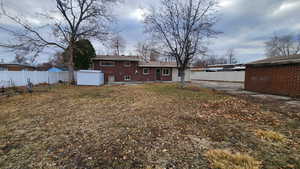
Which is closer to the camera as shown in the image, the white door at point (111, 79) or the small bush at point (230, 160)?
the small bush at point (230, 160)

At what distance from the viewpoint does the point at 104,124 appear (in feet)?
12.1

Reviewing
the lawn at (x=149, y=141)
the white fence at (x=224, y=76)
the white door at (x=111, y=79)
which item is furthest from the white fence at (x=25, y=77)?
the white fence at (x=224, y=76)

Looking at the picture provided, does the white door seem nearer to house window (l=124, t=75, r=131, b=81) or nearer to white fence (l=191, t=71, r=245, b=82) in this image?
house window (l=124, t=75, r=131, b=81)

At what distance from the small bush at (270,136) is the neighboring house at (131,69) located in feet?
58.2

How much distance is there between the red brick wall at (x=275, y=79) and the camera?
7.66m

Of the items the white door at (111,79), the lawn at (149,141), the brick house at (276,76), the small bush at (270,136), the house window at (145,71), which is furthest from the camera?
the house window at (145,71)

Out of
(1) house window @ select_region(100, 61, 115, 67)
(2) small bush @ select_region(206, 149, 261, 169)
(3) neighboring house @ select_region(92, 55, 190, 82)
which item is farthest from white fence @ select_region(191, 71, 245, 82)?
(2) small bush @ select_region(206, 149, 261, 169)

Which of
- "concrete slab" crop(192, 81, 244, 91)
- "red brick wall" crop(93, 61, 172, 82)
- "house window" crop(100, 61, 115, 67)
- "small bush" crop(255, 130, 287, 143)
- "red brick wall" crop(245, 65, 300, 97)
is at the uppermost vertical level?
"house window" crop(100, 61, 115, 67)

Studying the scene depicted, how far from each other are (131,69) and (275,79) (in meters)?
16.6

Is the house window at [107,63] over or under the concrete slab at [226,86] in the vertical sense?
over

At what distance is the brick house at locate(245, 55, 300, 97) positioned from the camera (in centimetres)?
764

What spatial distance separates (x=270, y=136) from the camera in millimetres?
2938

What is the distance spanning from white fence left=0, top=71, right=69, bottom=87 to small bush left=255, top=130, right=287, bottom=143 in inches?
633

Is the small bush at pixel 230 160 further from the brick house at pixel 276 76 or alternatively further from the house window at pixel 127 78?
the house window at pixel 127 78
